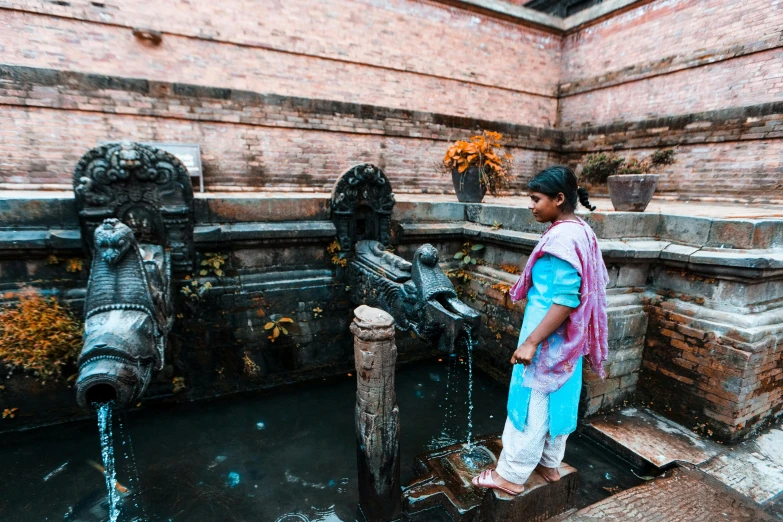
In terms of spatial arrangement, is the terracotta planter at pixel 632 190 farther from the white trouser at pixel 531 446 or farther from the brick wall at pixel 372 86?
the brick wall at pixel 372 86

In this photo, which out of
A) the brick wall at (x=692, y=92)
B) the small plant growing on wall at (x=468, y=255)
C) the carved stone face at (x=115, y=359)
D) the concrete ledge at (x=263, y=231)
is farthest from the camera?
the brick wall at (x=692, y=92)

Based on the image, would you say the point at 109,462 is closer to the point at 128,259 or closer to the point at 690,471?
the point at 128,259

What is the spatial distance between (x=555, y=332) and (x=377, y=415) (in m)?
1.21

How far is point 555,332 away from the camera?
1.98 meters

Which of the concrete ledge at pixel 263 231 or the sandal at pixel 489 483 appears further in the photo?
the concrete ledge at pixel 263 231

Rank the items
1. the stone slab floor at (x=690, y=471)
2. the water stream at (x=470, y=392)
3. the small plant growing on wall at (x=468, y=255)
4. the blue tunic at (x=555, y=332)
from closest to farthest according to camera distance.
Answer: the blue tunic at (x=555, y=332) < the stone slab floor at (x=690, y=471) < the water stream at (x=470, y=392) < the small plant growing on wall at (x=468, y=255)

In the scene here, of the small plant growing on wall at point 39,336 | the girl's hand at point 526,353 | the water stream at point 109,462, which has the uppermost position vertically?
→ the girl's hand at point 526,353

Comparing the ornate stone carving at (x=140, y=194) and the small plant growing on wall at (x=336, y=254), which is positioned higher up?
the ornate stone carving at (x=140, y=194)

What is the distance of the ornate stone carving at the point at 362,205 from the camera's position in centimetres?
422

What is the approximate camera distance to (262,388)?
4.42m

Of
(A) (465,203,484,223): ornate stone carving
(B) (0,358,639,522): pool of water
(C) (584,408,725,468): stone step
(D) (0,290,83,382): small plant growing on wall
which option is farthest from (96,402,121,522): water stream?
(A) (465,203,484,223): ornate stone carving

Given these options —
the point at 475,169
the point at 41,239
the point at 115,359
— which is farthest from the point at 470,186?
the point at 41,239

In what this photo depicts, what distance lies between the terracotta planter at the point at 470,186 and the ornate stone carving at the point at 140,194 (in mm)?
Result: 3802

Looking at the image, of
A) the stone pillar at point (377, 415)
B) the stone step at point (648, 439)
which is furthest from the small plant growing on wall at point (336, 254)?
the stone step at point (648, 439)
